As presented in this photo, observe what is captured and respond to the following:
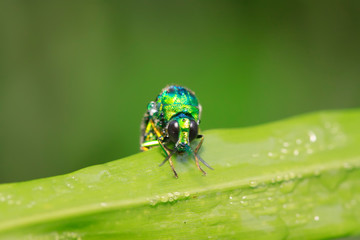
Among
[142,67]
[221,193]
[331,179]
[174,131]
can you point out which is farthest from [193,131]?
[142,67]

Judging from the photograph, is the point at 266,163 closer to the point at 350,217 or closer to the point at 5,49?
the point at 350,217

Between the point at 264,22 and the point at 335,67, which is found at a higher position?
the point at 264,22

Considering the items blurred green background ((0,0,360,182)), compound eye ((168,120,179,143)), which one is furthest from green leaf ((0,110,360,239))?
blurred green background ((0,0,360,182))

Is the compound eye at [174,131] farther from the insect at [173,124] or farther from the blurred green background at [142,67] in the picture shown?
the blurred green background at [142,67]

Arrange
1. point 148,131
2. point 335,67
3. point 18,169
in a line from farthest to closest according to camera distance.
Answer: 1. point 335,67
2. point 18,169
3. point 148,131

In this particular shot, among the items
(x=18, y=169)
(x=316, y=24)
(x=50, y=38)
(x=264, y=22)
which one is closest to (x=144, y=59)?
(x=50, y=38)

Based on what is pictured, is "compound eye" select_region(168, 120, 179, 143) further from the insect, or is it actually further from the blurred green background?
the blurred green background

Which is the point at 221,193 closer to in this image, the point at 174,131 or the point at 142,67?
the point at 174,131
